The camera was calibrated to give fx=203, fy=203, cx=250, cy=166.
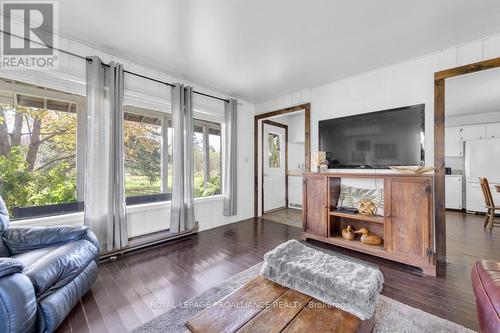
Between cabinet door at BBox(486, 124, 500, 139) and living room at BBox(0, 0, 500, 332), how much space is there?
1.54m

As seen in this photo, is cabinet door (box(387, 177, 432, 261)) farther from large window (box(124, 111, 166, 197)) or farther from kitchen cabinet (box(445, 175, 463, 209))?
kitchen cabinet (box(445, 175, 463, 209))

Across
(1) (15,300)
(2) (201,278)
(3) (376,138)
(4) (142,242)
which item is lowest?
(2) (201,278)

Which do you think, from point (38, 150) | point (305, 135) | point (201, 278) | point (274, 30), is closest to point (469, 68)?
point (305, 135)

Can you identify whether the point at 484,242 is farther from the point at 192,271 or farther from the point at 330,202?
the point at 192,271

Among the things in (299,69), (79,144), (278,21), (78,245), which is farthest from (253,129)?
(78,245)

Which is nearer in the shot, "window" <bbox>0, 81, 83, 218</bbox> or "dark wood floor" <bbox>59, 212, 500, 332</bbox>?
"dark wood floor" <bbox>59, 212, 500, 332</bbox>

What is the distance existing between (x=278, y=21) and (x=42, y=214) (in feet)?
10.2

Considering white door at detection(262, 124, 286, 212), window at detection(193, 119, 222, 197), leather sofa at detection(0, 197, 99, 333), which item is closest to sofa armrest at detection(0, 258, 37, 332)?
leather sofa at detection(0, 197, 99, 333)

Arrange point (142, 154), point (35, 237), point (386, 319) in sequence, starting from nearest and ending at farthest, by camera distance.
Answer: point (386, 319)
point (35, 237)
point (142, 154)

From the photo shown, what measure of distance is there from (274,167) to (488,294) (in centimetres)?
404

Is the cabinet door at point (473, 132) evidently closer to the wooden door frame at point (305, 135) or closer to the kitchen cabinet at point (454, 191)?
the kitchen cabinet at point (454, 191)

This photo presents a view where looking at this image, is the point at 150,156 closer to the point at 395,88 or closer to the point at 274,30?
the point at 274,30

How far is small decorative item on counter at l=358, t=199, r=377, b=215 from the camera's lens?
252 centimetres

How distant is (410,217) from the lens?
7.11 ft
